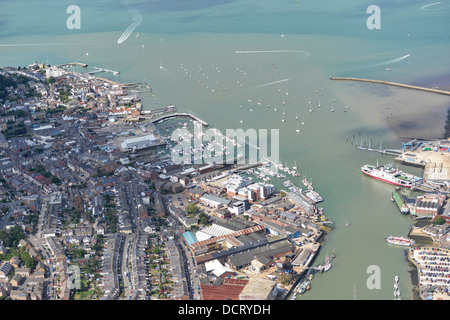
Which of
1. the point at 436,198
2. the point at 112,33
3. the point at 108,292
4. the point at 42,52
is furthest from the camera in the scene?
the point at 112,33

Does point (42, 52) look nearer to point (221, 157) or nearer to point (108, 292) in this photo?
point (221, 157)

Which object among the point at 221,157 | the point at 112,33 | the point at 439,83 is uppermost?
the point at 112,33

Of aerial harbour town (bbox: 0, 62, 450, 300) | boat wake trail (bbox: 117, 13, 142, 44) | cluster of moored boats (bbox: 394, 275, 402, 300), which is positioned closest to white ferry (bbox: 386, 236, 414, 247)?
aerial harbour town (bbox: 0, 62, 450, 300)

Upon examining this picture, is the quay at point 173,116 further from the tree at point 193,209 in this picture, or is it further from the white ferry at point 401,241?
the white ferry at point 401,241

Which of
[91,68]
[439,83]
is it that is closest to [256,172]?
[439,83]

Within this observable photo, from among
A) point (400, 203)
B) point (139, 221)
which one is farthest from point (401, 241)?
point (139, 221)

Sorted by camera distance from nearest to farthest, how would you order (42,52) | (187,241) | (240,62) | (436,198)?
(187,241) → (436,198) → (240,62) → (42,52)

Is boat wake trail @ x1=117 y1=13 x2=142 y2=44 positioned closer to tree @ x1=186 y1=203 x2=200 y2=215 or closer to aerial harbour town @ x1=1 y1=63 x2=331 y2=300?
aerial harbour town @ x1=1 y1=63 x2=331 y2=300

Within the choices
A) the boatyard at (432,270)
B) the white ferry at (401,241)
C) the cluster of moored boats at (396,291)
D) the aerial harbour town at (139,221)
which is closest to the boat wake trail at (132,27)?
the aerial harbour town at (139,221)
